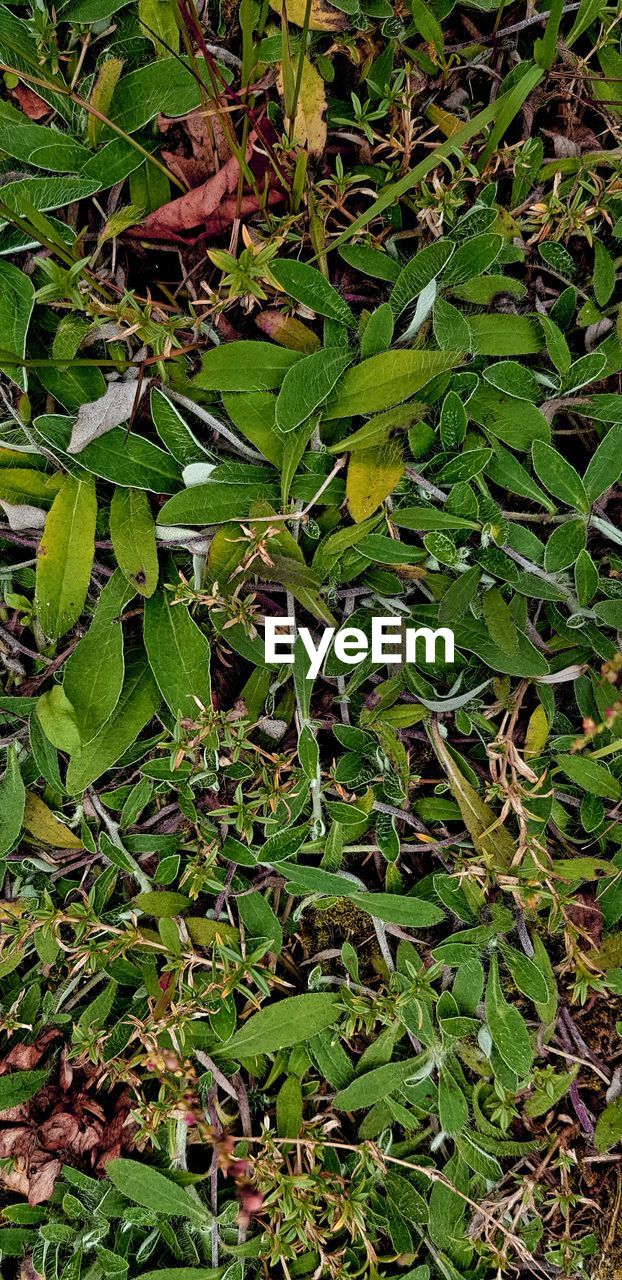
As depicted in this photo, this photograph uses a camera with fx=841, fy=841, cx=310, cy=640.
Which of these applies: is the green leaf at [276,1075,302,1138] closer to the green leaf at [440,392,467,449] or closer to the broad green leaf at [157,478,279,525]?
the broad green leaf at [157,478,279,525]

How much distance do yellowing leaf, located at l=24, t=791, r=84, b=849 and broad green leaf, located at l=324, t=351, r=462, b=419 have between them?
1225mm

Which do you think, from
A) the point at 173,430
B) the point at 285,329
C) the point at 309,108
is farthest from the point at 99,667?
the point at 309,108

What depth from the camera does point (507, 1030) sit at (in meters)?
2.05

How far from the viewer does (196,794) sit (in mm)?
2111

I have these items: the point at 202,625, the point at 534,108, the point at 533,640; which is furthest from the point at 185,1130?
the point at 534,108

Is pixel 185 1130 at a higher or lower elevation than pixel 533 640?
lower

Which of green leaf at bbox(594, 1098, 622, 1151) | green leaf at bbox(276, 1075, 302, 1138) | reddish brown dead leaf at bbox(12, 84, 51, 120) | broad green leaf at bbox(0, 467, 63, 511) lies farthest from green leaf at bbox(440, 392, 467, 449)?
green leaf at bbox(594, 1098, 622, 1151)

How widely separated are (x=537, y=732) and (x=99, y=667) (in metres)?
1.08

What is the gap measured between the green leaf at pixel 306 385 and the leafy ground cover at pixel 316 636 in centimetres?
1

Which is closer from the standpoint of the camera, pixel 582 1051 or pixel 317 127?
pixel 317 127

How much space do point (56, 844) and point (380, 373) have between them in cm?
142

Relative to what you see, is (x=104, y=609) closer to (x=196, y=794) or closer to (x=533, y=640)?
(x=196, y=794)

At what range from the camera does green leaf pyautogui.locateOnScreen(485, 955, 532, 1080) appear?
2029 mm

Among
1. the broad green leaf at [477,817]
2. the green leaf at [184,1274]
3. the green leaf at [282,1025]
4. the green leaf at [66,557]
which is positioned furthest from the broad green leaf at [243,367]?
the green leaf at [184,1274]
